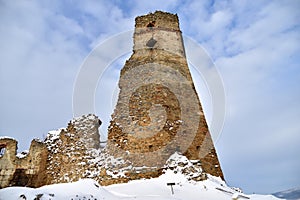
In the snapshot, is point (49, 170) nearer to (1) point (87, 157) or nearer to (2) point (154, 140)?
(1) point (87, 157)

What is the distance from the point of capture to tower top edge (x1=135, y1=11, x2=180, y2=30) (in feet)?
42.2

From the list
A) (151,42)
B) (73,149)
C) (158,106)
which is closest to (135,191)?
(158,106)

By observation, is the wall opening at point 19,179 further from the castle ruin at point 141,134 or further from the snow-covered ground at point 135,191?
the snow-covered ground at point 135,191

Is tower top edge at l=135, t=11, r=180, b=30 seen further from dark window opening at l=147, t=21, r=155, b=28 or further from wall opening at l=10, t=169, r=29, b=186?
wall opening at l=10, t=169, r=29, b=186

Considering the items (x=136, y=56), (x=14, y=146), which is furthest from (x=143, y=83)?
(x=14, y=146)

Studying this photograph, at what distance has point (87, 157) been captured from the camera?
12.2 meters

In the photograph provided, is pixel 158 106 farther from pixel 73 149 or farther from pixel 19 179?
pixel 19 179

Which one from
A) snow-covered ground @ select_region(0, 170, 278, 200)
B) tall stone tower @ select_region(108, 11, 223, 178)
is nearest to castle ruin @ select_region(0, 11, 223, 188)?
tall stone tower @ select_region(108, 11, 223, 178)

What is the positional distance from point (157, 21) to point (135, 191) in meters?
7.48

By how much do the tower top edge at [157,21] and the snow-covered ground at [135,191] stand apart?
6.56 metres

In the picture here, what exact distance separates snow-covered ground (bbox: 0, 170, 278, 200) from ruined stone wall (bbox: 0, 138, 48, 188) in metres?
5.99

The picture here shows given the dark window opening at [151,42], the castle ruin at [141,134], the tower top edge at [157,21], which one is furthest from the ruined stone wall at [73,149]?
the tower top edge at [157,21]

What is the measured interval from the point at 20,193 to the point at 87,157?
6.17m

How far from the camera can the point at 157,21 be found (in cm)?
1283
